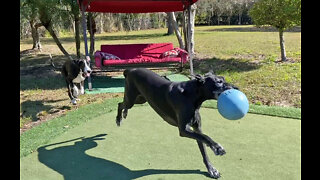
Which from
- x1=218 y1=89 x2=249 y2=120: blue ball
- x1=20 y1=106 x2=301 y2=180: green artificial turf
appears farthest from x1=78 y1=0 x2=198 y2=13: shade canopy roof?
x1=218 y1=89 x2=249 y2=120: blue ball

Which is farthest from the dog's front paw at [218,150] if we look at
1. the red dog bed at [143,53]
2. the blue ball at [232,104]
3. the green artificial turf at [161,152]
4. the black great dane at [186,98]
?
the red dog bed at [143,53]

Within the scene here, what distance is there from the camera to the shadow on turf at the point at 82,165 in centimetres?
337

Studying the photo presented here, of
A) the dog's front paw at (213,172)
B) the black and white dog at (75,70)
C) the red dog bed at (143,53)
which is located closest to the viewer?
the dog's front paw at (213,172)

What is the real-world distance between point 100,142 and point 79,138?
16.3 inches

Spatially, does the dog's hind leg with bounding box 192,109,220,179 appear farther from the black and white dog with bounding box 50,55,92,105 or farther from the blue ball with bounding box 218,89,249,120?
the black and white dog with bounding box 50,55,92,105

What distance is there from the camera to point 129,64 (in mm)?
9125

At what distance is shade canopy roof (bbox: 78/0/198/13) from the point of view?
29.9 feet

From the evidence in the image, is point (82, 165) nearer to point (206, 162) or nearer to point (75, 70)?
point (206, 162)

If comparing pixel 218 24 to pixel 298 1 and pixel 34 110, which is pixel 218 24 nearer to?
pixel 298 1

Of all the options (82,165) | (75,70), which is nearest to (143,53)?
(75,70)

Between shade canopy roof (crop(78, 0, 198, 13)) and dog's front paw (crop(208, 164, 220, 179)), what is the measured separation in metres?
6.41

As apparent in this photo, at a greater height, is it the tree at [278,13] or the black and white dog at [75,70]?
the tree at [278,13]

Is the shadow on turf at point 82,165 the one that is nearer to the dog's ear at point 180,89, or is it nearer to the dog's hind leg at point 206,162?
the dog's hind leg at point 206,162

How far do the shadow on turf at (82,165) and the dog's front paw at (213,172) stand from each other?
12 centimetres
